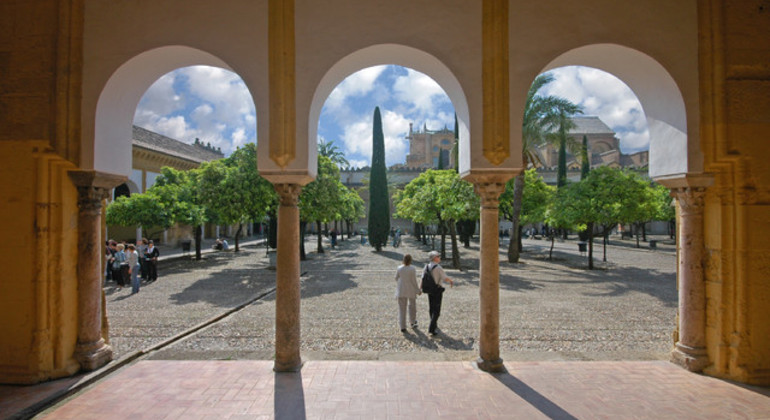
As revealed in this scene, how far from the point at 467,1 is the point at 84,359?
6.69 meters

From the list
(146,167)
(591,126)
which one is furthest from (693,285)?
(591,126)

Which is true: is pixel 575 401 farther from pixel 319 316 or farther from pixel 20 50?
pixel 20 50

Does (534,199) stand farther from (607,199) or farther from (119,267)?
(119,267)

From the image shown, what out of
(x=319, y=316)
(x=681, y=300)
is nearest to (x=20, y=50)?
(x=319, y=316)

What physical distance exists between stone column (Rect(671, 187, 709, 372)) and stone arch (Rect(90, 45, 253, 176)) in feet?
20.4

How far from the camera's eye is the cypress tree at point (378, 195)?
25.0m

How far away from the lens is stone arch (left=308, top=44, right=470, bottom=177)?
4.98m

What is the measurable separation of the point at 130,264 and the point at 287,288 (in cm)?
812

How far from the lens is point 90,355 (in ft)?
15.8

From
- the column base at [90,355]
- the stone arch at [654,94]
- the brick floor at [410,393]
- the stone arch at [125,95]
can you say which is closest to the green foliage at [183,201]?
the stone arch at [125,95]

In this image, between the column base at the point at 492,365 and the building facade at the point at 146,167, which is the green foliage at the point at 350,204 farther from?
the column base at the point at 492,365

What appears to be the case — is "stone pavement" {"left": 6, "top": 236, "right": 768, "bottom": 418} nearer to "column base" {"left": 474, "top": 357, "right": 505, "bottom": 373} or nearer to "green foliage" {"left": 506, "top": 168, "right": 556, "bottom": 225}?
"column base" {"left": 474, "top": 357, "right": 505, "bottom": 373}

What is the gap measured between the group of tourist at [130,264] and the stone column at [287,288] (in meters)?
7.87

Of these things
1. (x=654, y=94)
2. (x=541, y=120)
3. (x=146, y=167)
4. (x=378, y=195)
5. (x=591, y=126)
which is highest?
(x=591, y=126)
